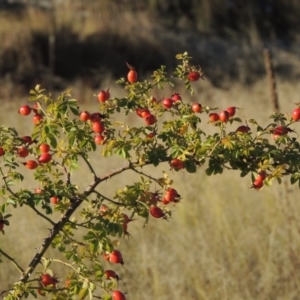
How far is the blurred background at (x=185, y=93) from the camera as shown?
294 centimetres

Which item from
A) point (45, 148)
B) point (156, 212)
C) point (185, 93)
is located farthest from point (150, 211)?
point (185, 93)

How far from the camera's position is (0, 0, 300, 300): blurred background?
294cm

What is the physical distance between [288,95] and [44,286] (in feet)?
17.9

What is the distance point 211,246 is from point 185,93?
4.80 meters

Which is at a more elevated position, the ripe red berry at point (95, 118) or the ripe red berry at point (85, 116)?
the ripe red berry at point (95, 118)

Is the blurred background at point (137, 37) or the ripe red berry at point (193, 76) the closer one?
the ripe red berry at point (193, 76)

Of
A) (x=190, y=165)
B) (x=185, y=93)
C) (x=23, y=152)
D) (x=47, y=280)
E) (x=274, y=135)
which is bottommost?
(x=47, y=280)

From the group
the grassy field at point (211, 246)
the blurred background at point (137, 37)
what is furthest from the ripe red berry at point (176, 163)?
the blurred background at point (137, 37)

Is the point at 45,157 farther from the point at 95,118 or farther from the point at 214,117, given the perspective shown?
the point at 214,117

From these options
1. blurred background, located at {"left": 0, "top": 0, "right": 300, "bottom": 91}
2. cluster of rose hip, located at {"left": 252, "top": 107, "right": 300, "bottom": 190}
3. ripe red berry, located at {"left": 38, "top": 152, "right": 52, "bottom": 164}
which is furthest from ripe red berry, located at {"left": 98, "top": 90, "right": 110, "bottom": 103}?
blurred background, located at {"left": 0, "top": 0, "right": 300, "bottom": 91}

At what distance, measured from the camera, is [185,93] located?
7.85 meters

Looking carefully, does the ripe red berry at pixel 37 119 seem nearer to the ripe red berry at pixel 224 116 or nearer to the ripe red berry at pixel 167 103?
the ripe red berry at pixel 167 103

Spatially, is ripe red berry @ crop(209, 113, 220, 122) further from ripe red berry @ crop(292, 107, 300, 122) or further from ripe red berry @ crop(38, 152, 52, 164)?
ripe red berry @ crop(38, 152, 52, 164)

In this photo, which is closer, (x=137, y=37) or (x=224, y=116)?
(x=224, y=116)
